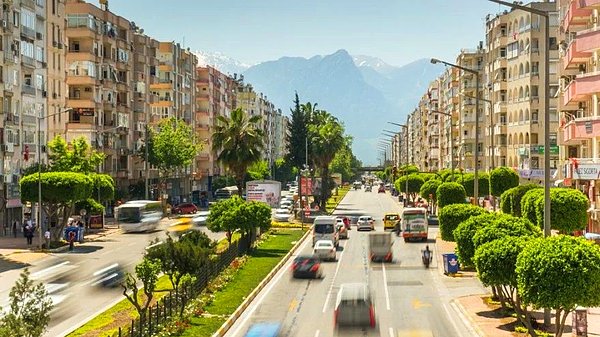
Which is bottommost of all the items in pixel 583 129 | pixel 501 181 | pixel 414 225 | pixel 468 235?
pixel 414 225

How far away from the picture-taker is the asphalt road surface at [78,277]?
36.4 meters

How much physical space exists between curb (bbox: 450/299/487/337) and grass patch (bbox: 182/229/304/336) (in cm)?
894

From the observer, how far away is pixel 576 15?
59.1 meters

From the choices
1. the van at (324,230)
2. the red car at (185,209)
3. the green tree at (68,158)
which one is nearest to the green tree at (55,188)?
the green tree at (68,158)

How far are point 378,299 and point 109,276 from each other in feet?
51.8


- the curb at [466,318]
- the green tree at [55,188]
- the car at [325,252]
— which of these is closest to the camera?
the curb at [466,318]

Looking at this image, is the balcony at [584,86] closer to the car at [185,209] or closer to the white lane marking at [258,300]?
the white lane marking at [258,300]

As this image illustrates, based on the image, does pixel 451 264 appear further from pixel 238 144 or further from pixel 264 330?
pixel 238 144

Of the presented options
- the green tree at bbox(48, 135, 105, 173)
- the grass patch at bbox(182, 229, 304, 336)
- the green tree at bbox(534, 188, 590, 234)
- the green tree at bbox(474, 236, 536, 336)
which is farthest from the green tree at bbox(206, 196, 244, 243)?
the green tree at bbox(474, 236, 536, 336)

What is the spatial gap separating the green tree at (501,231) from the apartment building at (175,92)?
93120 millimetres

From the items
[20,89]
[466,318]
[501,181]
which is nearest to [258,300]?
[466,318]

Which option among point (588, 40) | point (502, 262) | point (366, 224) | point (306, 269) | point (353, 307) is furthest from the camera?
point (366, 224)

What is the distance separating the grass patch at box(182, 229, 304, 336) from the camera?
3369 cm

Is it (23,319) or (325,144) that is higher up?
(325,144)
